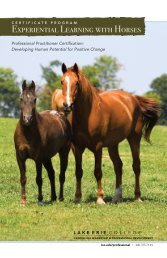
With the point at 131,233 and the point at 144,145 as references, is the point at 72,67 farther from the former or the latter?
the point at 144,145

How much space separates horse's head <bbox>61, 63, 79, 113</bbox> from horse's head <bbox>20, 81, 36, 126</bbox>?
617 mm

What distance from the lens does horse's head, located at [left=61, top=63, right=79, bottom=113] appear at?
39.4ft

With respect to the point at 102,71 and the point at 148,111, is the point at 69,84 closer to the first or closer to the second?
the point at 148,111

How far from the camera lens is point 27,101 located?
469 inches

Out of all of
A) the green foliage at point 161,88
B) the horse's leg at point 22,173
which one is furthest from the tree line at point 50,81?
the horse's leg at point 22,173

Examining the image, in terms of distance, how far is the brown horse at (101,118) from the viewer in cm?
1248

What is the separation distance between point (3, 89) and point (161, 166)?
106ft

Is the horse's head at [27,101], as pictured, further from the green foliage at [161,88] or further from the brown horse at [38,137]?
the green foliage at [161,88]

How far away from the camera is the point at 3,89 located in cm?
5234

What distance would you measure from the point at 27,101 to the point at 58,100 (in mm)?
3402

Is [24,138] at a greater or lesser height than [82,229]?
greater

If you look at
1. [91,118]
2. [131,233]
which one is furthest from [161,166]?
[131,233]

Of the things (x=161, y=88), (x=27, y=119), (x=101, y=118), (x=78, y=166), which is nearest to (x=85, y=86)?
(x=101, y=118)

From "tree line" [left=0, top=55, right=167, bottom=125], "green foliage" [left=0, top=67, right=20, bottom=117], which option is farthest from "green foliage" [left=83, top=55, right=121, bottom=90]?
"green foliage" [left=0, top=67, right=20, bottom=117]
